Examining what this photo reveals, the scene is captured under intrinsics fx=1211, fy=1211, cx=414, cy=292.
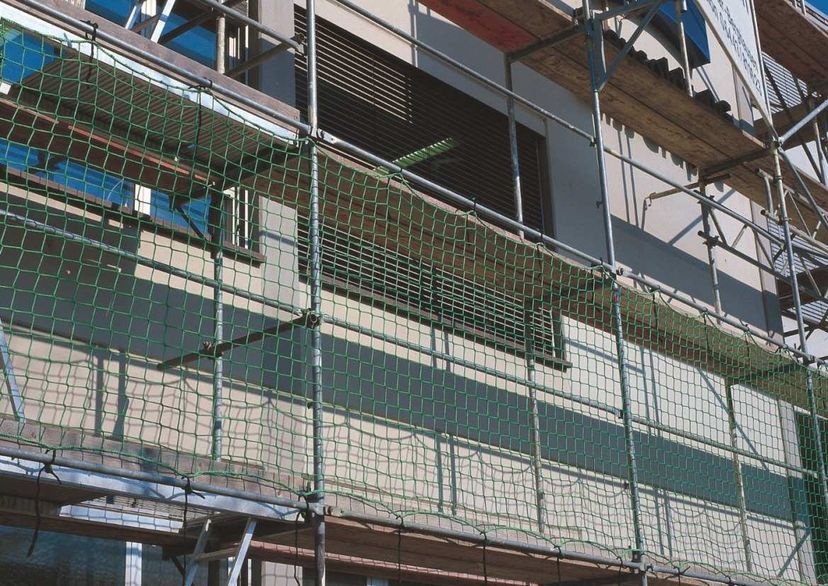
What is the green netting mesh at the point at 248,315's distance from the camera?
5.54 meters

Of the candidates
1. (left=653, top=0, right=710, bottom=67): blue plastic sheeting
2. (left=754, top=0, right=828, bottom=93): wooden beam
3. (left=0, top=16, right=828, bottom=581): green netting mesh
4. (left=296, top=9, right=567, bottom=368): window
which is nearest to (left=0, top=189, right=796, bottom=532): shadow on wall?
(left=0, top=16, right=828, bottom=581): green netting mesh

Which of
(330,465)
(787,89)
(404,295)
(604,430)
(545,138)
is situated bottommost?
(330,465)

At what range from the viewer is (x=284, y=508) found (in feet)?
16.4

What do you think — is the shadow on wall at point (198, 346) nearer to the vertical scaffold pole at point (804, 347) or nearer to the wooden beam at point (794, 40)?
the vertical scaffold pole at point (804, 347)

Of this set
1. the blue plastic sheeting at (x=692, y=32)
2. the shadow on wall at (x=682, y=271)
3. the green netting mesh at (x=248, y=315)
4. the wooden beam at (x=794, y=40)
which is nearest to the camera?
the green netting mesh at (x=248, y=315)

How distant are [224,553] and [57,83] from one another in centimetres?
225

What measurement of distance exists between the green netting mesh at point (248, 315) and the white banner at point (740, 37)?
2.44m

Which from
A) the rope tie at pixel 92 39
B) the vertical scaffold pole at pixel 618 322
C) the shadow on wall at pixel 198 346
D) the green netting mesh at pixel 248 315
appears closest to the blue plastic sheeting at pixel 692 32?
the vertical scaffold pole at pixel 618 322

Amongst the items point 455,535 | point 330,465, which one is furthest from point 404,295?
point 455,535

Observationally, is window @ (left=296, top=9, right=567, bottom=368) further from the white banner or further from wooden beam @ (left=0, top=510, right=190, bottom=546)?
wooden beam @ (left=0, top=510, right=190, bottom=546)

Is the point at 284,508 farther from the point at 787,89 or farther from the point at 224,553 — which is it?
the point at 787,89

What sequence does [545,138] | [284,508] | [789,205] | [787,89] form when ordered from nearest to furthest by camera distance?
[284,508]
[545,138]
[789,205]
[787,89]

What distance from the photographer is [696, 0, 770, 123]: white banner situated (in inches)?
379

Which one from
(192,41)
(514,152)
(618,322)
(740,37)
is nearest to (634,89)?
(740,37)
